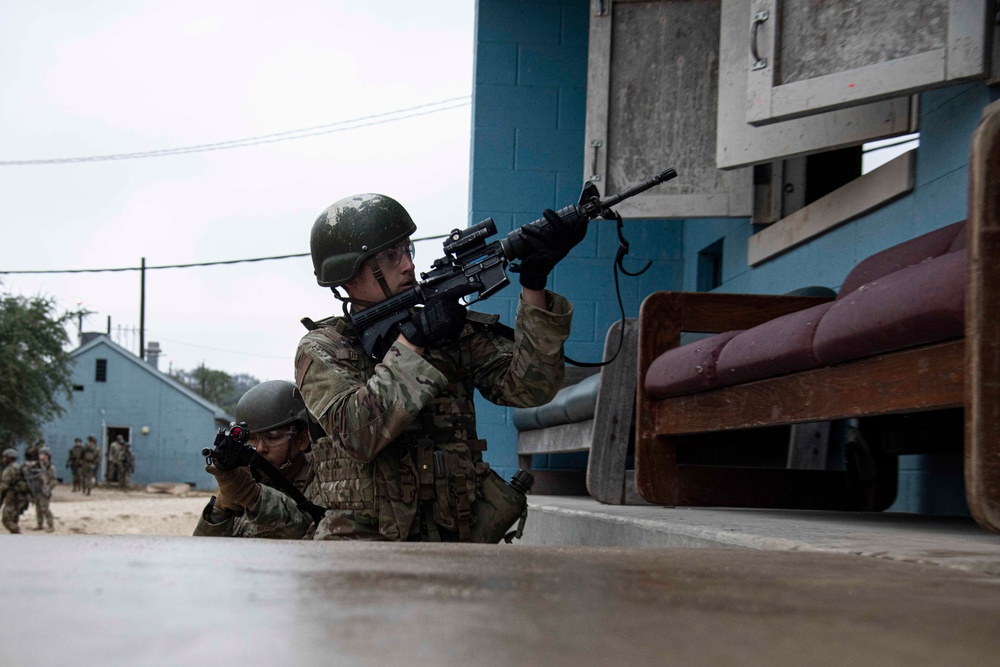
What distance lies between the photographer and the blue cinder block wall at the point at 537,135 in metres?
6.62

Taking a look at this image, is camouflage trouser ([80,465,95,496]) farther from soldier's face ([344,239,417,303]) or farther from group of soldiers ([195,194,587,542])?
soldier's face ([344,239,417,303])

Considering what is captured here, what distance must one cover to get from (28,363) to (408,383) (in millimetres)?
29731

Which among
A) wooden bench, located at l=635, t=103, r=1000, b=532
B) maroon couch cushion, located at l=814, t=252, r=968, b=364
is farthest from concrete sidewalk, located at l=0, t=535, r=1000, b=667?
maroon couch cushion, located at l=814, t=252, r=968, b=364

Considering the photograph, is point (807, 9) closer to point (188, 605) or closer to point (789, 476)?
point (789, 476)

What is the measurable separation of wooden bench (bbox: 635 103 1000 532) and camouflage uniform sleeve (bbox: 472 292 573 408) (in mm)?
453

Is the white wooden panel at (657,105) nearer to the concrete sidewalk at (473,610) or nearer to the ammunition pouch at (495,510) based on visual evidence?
the ammunition pouch at (495,510)

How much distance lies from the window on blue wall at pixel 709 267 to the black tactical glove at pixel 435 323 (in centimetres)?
360

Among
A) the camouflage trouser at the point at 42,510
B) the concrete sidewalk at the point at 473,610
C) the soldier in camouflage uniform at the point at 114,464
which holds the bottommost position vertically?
the soldier in camouflage uniform at the point at 114,464

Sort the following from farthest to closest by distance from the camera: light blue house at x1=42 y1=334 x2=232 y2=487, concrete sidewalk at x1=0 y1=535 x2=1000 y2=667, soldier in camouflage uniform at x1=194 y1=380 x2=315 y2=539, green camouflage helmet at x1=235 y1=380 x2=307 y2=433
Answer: light blue house at x1=42 y1=334 x2=232 y2=487 → green camouflage helmet at x1=235 y1=380 x2=307 y2=433 → soldier in camouflage uniform at x1=194 y1=380 x2=315 y2=539 → concrete sidewalk at x1=0 y1=535 x2=1000 y2=667

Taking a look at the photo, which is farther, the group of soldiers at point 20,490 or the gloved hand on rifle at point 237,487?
the group of soldiers at point 20,490

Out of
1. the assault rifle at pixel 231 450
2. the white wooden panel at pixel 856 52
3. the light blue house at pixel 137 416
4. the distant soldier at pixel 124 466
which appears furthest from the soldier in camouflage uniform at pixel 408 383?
the light blue house at pixel 137 416

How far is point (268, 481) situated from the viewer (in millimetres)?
4023

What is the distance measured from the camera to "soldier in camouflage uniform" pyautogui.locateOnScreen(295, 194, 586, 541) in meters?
2.95

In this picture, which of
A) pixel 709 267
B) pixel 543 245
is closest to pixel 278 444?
pixel 543 245
